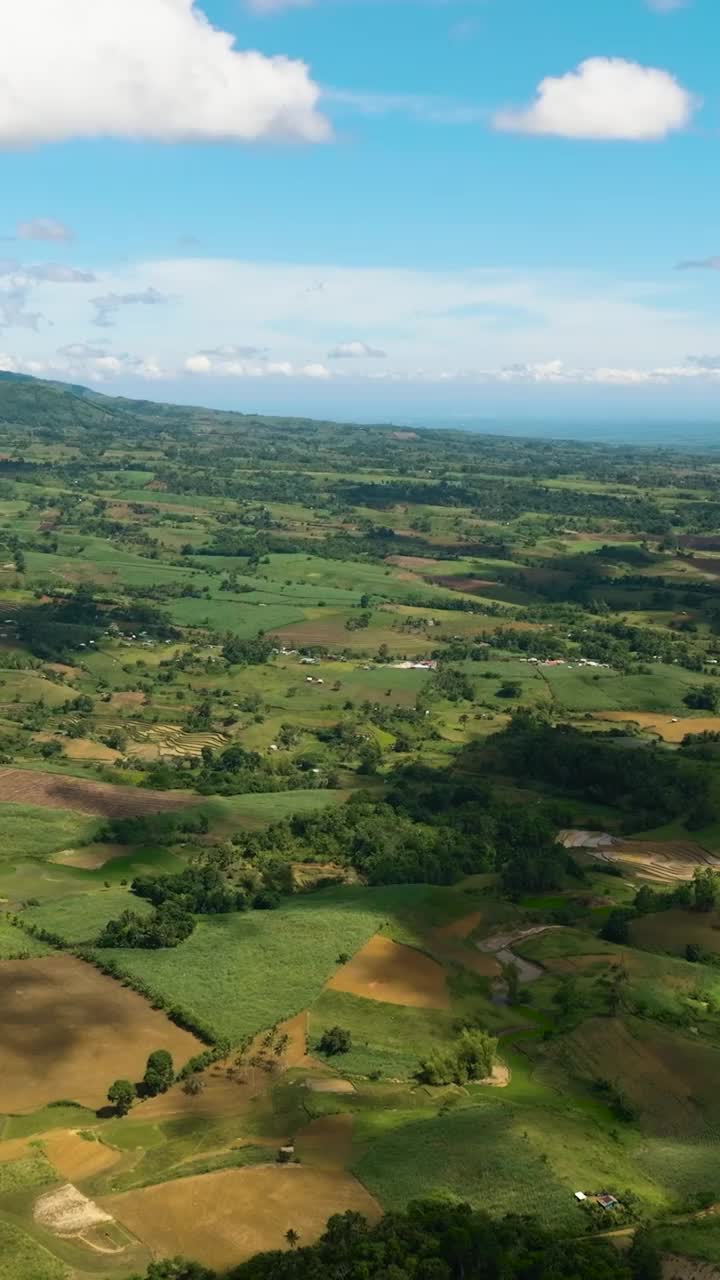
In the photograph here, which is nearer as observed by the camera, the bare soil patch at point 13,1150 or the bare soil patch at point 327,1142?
the bare soil patch at point 13,1150

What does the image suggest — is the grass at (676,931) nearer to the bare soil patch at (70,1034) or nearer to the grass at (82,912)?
the bare soil patch at (70,1034)

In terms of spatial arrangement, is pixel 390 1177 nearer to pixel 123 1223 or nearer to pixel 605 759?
pixel 123 1223

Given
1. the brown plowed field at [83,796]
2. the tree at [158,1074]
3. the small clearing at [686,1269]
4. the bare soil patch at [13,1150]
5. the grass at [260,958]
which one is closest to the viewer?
the small clearing at [686,1269]

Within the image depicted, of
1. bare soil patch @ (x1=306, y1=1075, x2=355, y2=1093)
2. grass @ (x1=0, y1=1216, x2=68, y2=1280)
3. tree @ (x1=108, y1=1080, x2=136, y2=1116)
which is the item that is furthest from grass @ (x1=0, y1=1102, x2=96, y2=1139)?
bare soil patch @ (x1=306, y1=1075, x2=355, y2=1093)

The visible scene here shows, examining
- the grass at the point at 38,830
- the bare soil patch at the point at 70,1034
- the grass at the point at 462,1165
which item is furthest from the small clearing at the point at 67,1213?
the grass at the point at 38,830

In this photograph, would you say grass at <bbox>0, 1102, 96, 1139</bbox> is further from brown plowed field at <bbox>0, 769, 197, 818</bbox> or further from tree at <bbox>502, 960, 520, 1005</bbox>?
brown plowed field at <bbox>0, 769, 197, 818</bbox>

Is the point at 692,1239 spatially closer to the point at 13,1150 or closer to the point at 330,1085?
the point at 330,1085

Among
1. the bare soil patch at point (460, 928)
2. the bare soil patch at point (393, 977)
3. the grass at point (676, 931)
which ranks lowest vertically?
the bare soil patch at point (393, 977)
